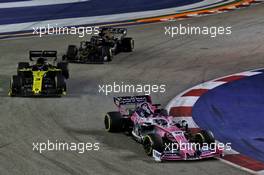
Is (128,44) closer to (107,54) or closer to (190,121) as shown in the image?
(107,54)

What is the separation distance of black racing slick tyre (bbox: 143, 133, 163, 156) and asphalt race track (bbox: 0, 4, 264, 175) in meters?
0.16

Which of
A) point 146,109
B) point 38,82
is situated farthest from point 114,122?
point 38,82

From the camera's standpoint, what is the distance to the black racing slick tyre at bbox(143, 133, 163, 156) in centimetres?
1341

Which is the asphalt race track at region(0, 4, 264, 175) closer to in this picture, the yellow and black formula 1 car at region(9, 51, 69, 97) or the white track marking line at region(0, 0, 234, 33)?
the yellow and black formula 1 car at region(9, 51, 69, 97)

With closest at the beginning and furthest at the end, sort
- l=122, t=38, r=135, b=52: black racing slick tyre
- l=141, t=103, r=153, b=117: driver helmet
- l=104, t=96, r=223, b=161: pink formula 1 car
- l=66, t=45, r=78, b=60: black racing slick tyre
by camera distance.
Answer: l=104, t=96, r=223, b=161: pink formula 1 car
l=141, t=103, r=153, b=117: driver helmet
l=66, t=45, r=78, b=60: black racing slick tyre
l=122, t=38, r=135, b=52: black racing slick tyre

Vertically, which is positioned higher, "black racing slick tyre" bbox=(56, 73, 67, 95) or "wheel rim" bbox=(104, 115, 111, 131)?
"black racing slick tyre" bbox=(56, 73, 67, 95)

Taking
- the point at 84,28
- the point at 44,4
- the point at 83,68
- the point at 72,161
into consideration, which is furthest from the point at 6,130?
the point at 44,4

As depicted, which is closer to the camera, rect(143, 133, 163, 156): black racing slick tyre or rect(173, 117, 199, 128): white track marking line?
rect(143, 133, 163, 156): black racing slick tyre

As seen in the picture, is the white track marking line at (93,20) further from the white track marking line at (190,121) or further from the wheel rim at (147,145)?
the wheel rim at (147,145)

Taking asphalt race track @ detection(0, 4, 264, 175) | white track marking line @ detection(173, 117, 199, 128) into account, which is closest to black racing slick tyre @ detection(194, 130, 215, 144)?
asphalt race track @ detection(0, 4, 264, 175)

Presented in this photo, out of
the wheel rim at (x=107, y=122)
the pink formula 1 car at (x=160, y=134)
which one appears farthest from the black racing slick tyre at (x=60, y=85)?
the wheel rim at (x=107, y=122)

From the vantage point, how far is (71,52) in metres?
23.6

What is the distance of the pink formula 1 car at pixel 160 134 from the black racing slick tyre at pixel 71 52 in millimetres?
7874

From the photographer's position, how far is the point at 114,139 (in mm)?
14867
